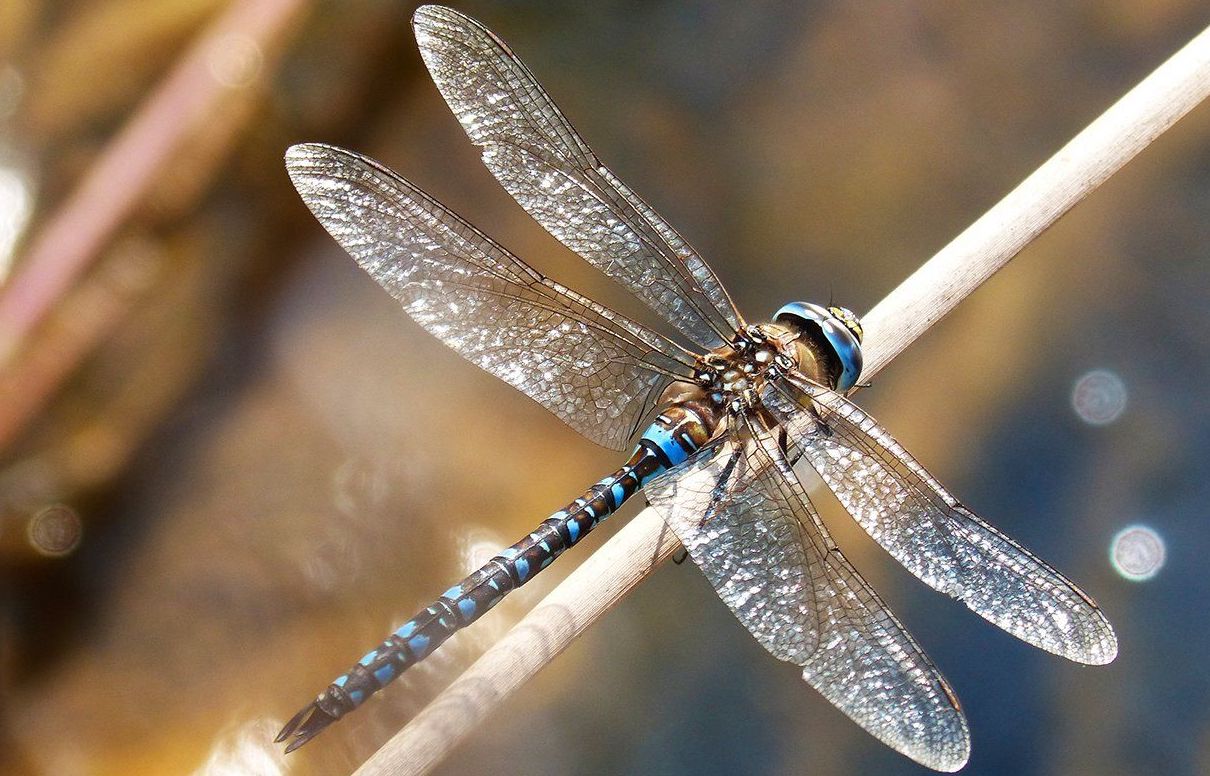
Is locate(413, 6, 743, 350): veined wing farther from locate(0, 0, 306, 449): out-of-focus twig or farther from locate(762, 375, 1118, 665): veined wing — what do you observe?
locate(0, 0, 306, 449): out-of-focus twig

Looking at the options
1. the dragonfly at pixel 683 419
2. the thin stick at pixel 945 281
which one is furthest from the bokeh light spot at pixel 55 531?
the thin stick at pixel 945 281

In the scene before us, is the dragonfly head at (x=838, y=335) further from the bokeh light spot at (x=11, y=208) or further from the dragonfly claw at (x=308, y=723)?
the bokeh light spot at (x=11, y=208)

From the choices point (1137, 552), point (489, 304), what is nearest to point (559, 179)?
point (489, 304)

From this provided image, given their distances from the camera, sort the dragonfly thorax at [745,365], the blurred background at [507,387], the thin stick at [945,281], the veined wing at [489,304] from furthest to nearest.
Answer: the blurred background at [507,387], the dragonfly thorax at [745,365], the veined wing at [489,304], the thin stick at [945,281]

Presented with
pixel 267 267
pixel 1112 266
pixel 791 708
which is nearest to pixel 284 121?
pixel 267 267

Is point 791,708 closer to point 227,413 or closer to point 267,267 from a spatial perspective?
point 227,413

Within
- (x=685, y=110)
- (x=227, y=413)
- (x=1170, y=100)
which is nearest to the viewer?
(x=1170, y=100)
